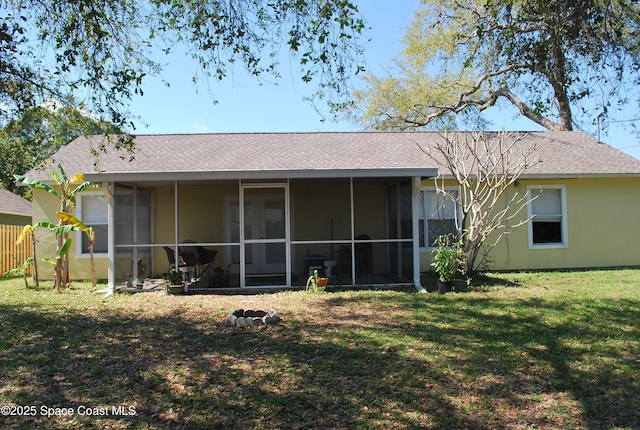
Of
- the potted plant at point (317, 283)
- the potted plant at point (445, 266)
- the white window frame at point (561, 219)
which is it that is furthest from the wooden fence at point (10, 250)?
the white window frame at point (561, 219)

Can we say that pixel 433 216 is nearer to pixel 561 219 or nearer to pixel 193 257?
pixel 561 219

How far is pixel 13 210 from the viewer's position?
19250mm

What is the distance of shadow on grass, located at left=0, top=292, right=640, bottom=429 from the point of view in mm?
3910

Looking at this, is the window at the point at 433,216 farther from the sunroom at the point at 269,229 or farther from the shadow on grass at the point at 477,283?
the shadow on grass at the point at 477,283

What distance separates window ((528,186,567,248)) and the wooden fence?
594 inches

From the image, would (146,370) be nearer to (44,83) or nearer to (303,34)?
(303,34)

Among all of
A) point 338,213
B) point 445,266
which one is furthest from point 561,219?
point 338,213

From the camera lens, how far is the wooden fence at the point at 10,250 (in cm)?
1305

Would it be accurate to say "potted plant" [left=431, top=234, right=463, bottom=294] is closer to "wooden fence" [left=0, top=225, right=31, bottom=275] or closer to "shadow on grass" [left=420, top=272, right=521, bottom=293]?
"shadow on grass" [left=420, top=272, right=521, bottom=293]

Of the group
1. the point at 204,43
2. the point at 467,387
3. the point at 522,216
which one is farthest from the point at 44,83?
the point at 522,216

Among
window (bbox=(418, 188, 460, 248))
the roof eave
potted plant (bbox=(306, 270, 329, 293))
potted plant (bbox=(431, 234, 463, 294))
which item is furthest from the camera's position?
window (bbox=(418, 188, 460, 248))

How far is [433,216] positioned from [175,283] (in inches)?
267

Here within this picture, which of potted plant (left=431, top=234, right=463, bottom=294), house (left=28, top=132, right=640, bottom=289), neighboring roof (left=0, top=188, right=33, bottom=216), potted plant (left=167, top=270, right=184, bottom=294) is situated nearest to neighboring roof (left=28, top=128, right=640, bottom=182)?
Answer: house (left=28, top=132, right=640, bottom=289)

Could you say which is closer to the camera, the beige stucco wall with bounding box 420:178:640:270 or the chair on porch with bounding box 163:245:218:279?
the chair on porch with bounding box 163:245:218:279
